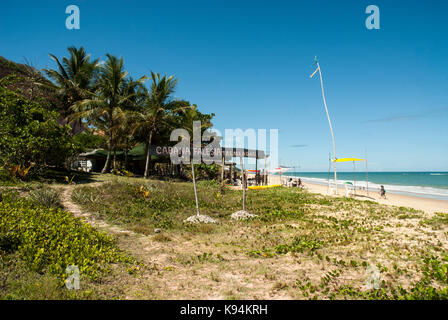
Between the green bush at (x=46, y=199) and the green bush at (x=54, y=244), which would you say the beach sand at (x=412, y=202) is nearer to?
the green bush at (x=54, y=244)

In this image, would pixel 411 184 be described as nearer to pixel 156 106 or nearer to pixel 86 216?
pixel 156 106

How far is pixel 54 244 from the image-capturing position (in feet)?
16.5

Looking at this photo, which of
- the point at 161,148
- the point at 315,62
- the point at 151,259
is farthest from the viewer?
the point at 161,148

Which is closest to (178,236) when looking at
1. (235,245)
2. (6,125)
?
(235,245)

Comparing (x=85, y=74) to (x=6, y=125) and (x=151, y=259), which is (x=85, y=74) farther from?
(x=151, y=259)

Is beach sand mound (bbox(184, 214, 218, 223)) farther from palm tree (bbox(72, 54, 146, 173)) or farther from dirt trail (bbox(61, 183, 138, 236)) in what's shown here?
palm tree (bbox(72, 54, 146, 173))

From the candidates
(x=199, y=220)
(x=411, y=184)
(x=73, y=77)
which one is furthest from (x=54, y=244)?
(x=411, y=184)

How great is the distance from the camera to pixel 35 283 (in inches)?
146

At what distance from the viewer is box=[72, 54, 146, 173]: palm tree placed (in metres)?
20.5

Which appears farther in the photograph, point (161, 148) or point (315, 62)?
point (161, 148)

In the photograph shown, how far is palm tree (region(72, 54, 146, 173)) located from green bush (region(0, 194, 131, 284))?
49.1 ft

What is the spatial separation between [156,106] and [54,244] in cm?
1771

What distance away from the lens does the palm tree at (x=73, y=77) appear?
2203cm
